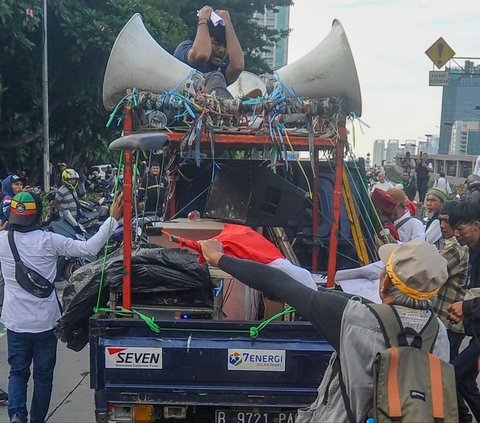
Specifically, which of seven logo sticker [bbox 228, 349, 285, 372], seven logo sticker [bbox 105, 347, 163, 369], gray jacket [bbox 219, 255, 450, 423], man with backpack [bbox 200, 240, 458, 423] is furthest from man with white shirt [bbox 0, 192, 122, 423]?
man with backpack [bbox 200, 240, 458, 423]

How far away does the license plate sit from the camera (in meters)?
4.07

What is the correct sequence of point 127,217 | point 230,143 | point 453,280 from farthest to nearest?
point 453,280
point 230,143
point 127,217

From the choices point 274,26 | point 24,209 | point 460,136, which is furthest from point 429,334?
point 460,136

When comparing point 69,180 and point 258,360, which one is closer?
point 258,360

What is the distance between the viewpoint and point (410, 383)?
7.41 feet

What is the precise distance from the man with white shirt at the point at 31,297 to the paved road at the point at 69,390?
29.4 inches

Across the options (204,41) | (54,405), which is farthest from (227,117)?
(54,405)

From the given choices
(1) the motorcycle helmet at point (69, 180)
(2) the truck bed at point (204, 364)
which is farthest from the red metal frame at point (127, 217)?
(1) the motorcycle helmet at point (69, 180)

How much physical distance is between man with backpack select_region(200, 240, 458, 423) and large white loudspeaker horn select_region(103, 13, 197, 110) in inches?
88.9

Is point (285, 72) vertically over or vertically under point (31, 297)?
over

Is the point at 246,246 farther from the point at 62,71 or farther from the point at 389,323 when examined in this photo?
the point at 62,71

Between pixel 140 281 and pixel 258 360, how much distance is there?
36.2 inches

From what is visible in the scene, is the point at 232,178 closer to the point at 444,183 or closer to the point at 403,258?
the point at 403,258

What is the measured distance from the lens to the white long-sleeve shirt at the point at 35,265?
4.57 meters
